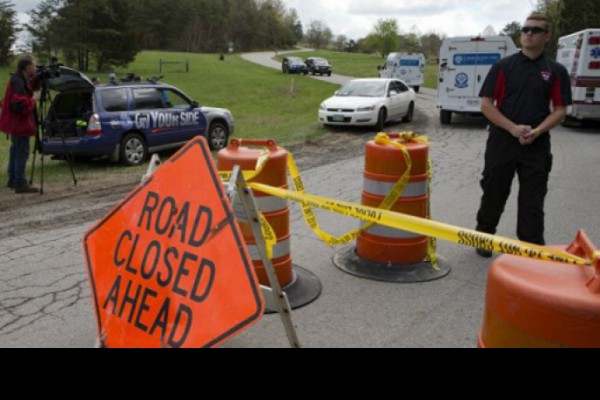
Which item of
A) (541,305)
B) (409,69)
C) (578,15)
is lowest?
(541,305)

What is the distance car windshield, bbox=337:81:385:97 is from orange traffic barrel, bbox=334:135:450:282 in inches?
461

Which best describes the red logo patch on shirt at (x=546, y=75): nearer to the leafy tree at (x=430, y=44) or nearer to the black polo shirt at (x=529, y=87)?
the black polo shirt at (x=529, y=87)

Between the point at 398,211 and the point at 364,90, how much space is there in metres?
12.4

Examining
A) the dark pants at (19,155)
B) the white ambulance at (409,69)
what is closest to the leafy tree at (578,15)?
the white ambulance at (409,69)

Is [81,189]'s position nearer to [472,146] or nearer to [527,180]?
[527,180]

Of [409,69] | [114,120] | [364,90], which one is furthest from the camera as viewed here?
[409,69]

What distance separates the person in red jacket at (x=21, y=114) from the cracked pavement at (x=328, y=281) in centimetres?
93

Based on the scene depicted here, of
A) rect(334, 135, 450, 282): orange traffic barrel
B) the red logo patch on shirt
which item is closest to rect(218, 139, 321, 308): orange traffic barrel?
rect(334, 135, 450, 282): orange traffic barrel

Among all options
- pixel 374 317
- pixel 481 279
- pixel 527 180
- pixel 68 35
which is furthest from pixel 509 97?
pixel 68 35

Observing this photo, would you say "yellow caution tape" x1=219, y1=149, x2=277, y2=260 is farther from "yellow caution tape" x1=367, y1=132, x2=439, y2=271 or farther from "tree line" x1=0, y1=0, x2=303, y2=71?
"tree line" x1=0, y1=0, x2=303, y2=71

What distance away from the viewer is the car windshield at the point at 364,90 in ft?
54.1

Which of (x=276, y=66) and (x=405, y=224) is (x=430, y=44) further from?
(x=405, y=224)

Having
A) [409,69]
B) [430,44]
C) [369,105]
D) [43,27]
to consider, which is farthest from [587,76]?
[430,44]

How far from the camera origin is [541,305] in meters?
1.88
